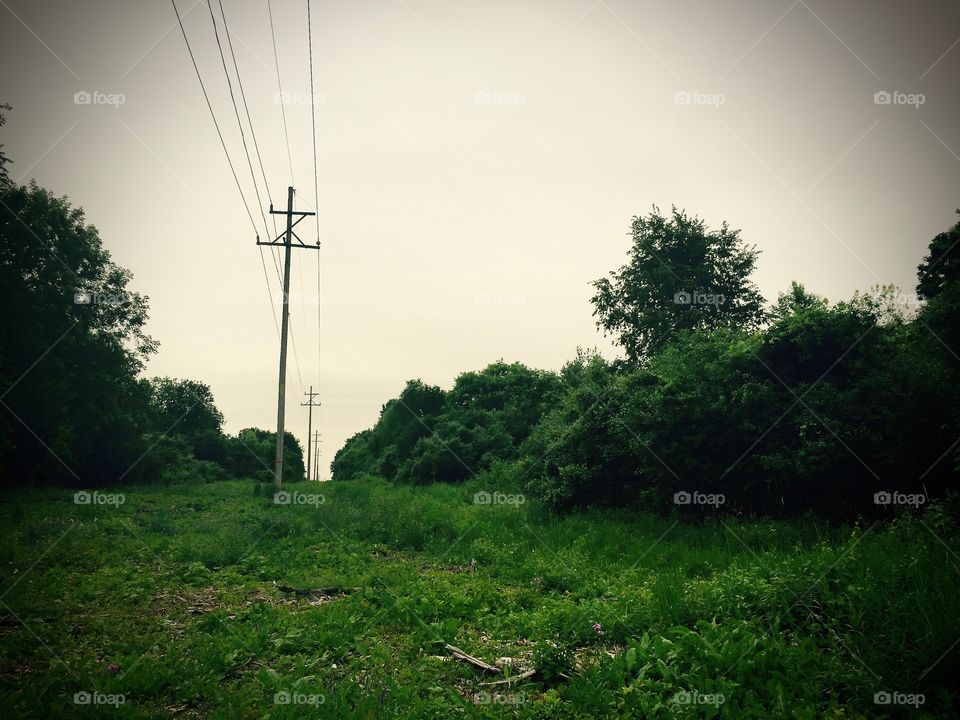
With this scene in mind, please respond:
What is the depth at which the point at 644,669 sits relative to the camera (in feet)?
15.3

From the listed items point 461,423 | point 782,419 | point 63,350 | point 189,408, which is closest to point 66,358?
point 63,350

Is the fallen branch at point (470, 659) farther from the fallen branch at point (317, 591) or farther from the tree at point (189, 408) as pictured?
the tree at point (189, 408)

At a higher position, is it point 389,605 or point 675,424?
point 675,424

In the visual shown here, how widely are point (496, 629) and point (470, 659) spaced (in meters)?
1.06

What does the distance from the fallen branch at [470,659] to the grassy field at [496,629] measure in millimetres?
111

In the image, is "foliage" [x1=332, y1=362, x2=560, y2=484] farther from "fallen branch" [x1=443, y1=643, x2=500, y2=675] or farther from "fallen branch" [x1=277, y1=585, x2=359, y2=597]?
"fallen branch" [x1=443, y1=643, x2=500, y2=675]

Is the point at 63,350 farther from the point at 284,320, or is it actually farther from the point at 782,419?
the point at 782,419

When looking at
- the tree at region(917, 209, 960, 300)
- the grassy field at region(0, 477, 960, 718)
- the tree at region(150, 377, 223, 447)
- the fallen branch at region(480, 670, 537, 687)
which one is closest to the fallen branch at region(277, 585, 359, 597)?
the grassy field at region(0, 477, 960, 718)

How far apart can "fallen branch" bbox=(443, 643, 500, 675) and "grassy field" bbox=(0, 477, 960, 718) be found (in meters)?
0.11

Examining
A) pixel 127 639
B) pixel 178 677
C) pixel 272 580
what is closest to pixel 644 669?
pixel 178 677

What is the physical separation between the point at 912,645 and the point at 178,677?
7.20 m

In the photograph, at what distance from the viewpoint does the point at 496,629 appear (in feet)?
21.0

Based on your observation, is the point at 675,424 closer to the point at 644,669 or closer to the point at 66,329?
the point at 644,669

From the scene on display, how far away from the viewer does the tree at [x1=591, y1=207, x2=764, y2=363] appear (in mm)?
22344
